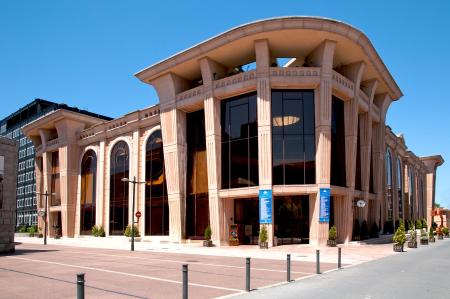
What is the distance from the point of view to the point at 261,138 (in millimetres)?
34469

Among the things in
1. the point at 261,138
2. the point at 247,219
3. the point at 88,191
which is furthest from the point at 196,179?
the point at 88,191

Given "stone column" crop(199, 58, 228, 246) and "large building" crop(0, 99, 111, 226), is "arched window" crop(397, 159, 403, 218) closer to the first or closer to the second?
"stone column" crop(199, 58, 228, 246)

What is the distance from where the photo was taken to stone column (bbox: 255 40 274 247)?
3416cm

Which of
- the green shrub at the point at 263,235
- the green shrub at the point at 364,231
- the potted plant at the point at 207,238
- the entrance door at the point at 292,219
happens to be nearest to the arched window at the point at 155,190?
the potted plant at the point at 207,238

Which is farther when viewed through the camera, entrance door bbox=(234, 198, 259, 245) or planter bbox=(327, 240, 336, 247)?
entrance door bbox=(234, 198, 259, 245)

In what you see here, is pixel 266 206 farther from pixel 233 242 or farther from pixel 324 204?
pixel 233 242

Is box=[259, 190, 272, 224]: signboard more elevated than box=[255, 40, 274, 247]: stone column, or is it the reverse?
box=[255, 40, 274, 247]: stone column

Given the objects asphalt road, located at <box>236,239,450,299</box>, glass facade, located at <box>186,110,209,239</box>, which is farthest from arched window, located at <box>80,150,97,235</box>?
asphalt road, located at <box>236,239,450,299</box>

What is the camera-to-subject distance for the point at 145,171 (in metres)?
46.1

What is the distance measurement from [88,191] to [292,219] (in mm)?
28768

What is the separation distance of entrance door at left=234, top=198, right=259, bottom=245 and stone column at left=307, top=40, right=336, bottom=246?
17.7 ft

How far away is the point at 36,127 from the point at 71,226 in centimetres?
1540

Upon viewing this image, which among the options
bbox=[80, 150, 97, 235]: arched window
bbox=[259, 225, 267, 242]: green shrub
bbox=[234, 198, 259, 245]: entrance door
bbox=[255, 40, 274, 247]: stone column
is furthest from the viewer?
bbox=[80, 150, 97, 235]: arched window

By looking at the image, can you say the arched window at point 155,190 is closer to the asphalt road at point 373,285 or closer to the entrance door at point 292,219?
the entrance door at point 292,219
